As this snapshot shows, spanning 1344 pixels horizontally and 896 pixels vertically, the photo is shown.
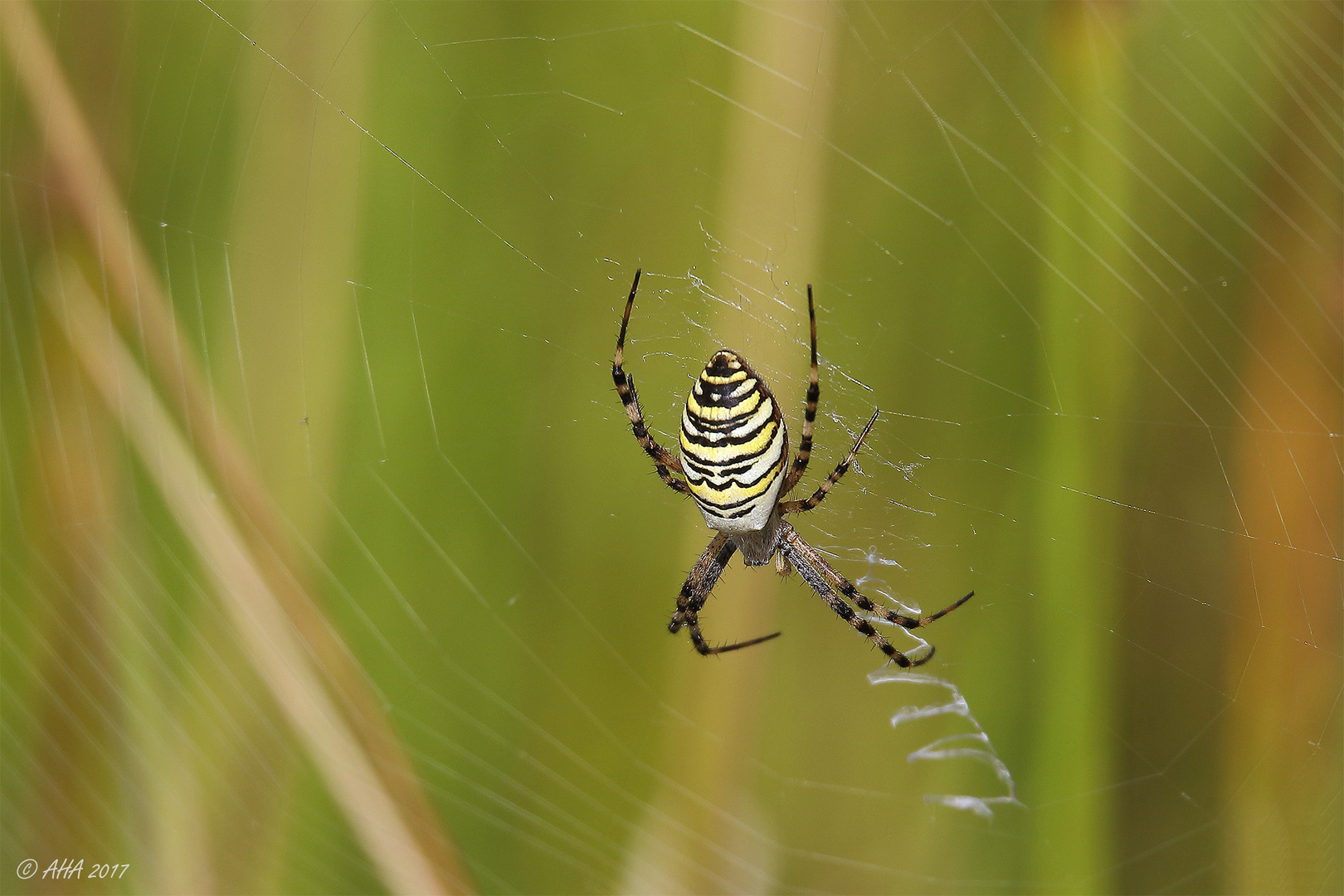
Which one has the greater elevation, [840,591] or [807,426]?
[807,426]

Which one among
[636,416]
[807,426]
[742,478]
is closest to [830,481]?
[807,426]

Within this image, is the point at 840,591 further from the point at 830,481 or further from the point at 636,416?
the point at 636,416

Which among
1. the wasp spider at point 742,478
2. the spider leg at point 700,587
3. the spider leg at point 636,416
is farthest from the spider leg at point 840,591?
the spider leg at point 636,416

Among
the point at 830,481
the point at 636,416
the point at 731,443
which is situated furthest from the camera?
the point at 830,481

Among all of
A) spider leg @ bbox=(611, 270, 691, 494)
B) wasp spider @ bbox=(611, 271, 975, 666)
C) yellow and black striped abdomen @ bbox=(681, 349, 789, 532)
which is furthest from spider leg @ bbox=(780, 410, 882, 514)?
spider leg @ bbox=(611, 270, 691, 494)

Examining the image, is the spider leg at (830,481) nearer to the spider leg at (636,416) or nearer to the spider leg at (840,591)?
the spider leg at (840,591)

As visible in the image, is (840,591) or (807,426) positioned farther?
(840,591)

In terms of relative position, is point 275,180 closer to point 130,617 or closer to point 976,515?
point 130,617
